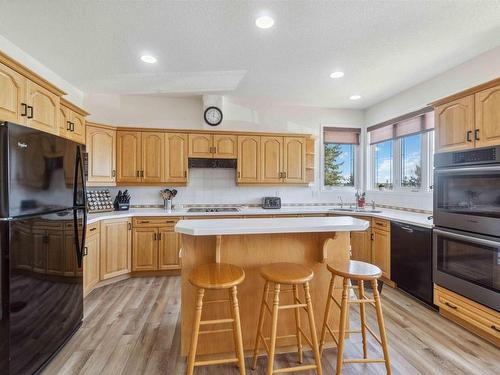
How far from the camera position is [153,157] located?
3879 millimetres

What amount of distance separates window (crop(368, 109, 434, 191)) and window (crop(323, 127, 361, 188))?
0.33 m

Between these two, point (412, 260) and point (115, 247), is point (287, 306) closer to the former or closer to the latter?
point (412, 260)

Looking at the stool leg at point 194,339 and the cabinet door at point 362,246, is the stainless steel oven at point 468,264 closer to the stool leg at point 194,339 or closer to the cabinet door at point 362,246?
the cabinet door at point 362,246

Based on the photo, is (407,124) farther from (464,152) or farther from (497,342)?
(497,342)

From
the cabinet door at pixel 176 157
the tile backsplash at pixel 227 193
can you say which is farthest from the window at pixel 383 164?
the cabinet door at pixel 176 157

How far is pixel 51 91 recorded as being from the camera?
7.79ft

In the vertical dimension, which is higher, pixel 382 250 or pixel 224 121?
pixel 224 121

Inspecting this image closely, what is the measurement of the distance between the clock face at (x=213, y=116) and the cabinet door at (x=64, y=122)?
189 centimetres

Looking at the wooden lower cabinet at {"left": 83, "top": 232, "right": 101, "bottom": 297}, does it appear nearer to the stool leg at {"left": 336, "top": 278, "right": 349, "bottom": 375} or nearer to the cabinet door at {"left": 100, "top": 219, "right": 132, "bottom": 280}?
the cabinet door at {"left": 100, "top": 219, "right": 132, "bottom": 280}

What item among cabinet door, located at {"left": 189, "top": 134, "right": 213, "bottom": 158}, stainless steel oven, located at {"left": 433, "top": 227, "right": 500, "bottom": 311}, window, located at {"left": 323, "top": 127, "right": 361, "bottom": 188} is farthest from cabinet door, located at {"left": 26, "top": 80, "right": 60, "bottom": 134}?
window, located at {"left": 323, "top": 127, "right": 361, "bottom": 188}

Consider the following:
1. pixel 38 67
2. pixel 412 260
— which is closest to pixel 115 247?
pixel 38 67

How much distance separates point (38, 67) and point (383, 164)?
511 centimetres

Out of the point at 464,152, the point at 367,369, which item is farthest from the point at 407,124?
the point at 367,369

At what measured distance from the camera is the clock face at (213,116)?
4164 millimetres
